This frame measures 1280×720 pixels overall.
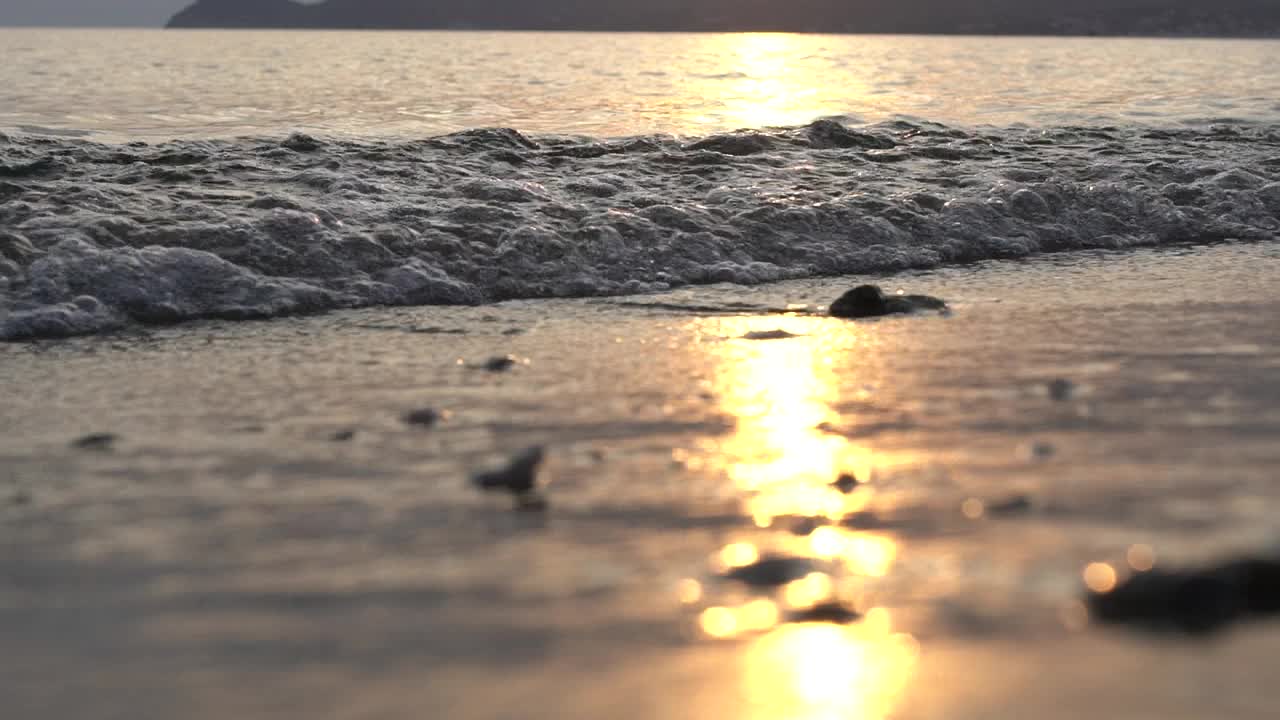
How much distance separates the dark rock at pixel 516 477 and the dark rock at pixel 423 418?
0.58 meters

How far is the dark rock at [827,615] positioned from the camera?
8.05 ft

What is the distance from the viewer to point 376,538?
293 centimetres

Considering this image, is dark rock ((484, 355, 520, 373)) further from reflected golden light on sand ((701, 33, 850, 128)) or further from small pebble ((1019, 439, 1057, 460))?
reflected golden light on sand ((701, 33, 850, 128))

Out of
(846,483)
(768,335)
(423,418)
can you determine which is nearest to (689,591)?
(846,483)

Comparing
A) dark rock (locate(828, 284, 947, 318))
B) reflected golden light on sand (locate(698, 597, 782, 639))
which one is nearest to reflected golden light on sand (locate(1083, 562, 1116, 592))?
reflected golden light on sand (locate(698, 597, 782, 639))

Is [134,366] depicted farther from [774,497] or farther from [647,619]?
[647,619]

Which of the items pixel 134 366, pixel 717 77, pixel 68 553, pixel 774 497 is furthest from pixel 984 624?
pixel 717 77

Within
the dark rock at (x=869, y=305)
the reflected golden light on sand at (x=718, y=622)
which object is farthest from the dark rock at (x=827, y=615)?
the dark rock at (x=869, y=305)

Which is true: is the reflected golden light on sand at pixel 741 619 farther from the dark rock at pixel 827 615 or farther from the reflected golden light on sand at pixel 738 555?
the reflected golden light on sand at pixel 738 555

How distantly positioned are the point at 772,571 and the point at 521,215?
523cm

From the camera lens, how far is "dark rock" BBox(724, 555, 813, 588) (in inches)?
105

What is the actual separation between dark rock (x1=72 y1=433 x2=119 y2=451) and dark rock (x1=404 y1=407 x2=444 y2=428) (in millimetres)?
839

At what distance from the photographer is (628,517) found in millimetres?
3080

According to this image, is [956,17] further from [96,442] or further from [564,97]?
[96,442]
